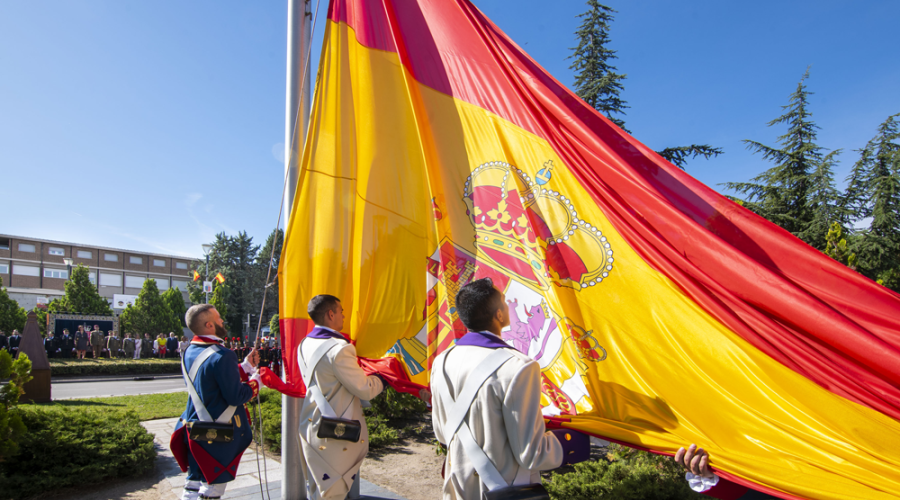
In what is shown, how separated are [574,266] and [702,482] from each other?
46.1 inches

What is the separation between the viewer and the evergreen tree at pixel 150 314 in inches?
1522

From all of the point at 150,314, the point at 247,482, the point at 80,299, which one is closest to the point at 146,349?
the point at 150,314

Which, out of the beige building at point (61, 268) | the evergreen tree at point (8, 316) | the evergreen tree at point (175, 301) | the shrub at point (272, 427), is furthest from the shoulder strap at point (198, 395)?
the beige building at point (61, 268)

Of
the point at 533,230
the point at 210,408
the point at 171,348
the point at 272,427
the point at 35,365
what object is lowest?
the point at 171,348

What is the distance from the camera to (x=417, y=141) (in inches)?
144

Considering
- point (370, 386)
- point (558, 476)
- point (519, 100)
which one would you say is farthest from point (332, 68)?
point (558, 476)

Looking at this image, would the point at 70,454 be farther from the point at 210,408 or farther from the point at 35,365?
the point at 35,365

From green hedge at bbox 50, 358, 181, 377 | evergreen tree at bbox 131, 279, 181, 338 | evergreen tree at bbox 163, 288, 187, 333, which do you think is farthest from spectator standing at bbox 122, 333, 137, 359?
evergreen tree at bbox 163, 288, 187, 333

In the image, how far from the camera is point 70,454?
221 inches

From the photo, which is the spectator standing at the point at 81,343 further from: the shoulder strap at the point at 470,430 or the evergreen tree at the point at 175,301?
the shoulder strap at the point at 470,430

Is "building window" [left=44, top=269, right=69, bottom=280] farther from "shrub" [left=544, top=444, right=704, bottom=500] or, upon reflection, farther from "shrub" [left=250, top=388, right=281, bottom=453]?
"shrub" [left=544, top=444, right=704, bottom=500]

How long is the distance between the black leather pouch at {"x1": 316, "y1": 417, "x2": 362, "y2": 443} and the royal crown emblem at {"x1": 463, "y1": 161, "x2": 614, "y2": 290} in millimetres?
1522

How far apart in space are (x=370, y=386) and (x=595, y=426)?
1592mm

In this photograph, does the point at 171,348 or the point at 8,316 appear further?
the point at 171,348
